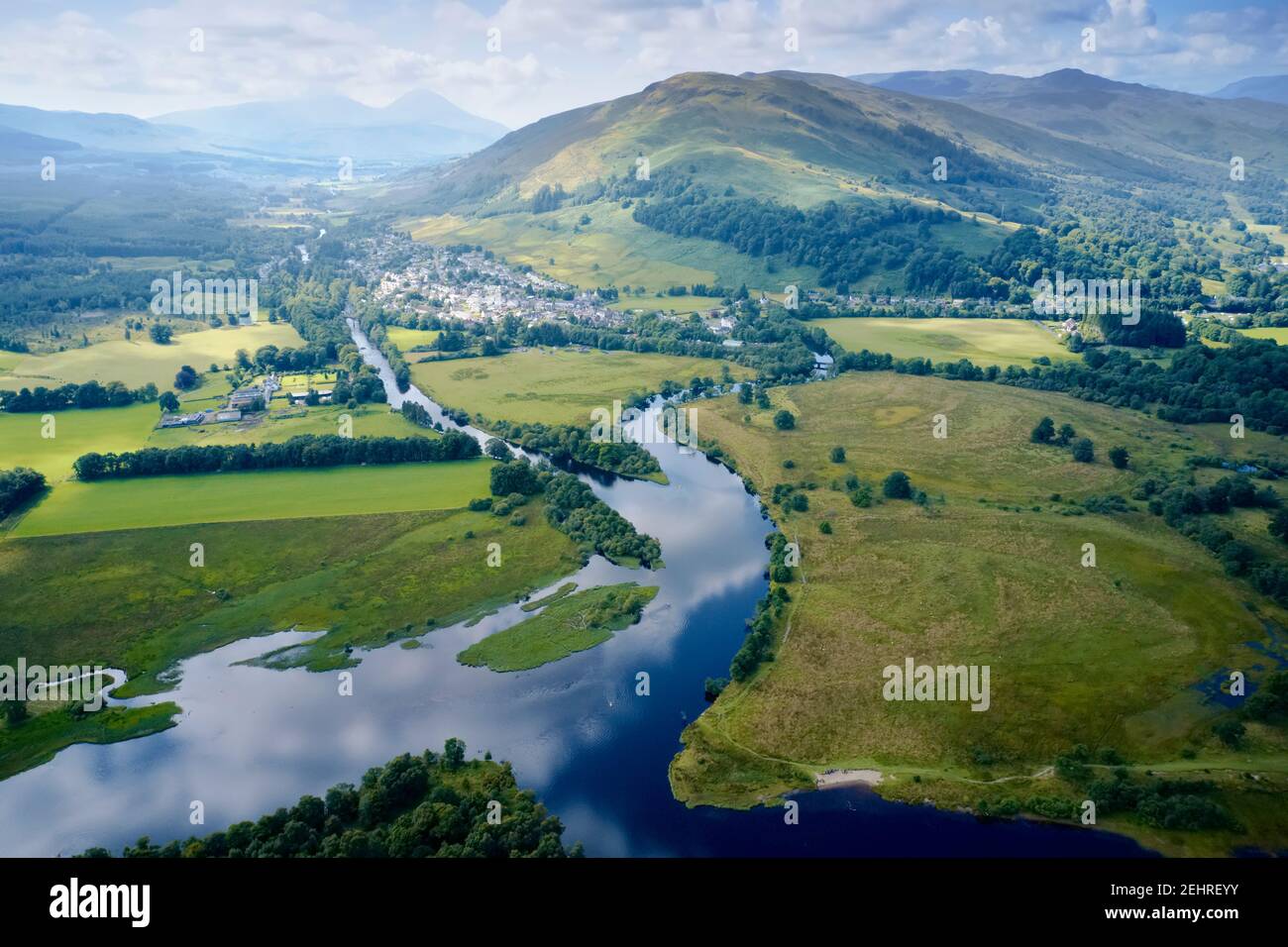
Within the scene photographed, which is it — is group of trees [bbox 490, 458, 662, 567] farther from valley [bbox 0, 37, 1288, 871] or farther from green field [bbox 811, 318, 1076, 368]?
green field [bbox 811, 318, 1076, 368]

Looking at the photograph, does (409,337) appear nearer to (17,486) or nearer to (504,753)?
(17,486)

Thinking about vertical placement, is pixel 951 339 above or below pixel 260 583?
above

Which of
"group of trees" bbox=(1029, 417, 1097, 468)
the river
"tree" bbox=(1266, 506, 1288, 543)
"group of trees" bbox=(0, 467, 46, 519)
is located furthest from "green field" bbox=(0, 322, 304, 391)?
"tree" bbox=(1266, 506, 1288, 543)

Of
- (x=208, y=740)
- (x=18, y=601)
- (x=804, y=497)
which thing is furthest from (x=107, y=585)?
(x=804, y=497)

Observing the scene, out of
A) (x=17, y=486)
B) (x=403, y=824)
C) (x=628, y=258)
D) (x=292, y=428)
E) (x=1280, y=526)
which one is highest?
(x=628, y=258)

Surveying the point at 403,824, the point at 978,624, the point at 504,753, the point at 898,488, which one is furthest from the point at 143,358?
the point at 978,624

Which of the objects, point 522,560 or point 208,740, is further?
point 522,560

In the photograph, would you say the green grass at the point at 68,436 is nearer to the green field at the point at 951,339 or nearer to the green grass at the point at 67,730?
the green grass at the point at 67,730

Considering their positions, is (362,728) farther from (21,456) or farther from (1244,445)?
(1244,445)
